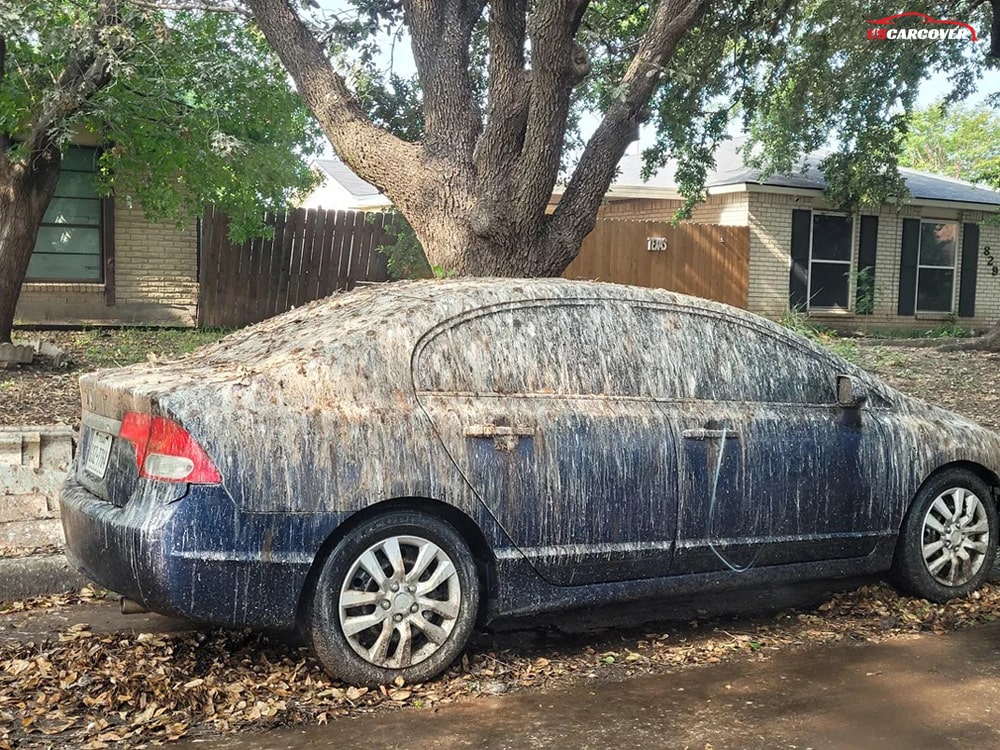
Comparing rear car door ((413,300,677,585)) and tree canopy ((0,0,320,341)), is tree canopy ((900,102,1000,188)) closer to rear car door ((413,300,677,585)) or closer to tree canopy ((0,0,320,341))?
tree canopy ((0,0,320,341))

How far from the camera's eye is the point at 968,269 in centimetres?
2341

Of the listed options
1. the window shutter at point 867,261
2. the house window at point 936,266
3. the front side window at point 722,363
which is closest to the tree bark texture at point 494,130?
the front side window at point 722,363

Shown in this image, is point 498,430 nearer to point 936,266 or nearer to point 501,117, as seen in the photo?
point 501,117

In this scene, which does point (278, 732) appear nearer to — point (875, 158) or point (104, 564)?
point (104, 564)

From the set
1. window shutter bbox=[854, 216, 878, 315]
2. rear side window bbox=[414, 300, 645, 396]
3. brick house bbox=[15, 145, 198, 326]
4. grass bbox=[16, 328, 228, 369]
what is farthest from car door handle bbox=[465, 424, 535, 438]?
window shutter bbox=[854, 216, 878, 315]

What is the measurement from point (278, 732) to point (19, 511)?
9.28ft

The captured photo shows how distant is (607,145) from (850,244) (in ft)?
51.0

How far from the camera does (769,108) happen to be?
14.8 meters

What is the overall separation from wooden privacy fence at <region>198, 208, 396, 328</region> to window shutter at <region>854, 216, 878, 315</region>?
944 cm

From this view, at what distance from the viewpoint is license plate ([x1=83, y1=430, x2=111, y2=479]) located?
455 centimetres

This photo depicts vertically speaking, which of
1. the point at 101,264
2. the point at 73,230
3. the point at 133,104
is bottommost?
the point at 101,264

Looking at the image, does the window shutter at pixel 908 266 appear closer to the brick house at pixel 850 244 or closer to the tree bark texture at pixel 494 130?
the brick house at pixel 850 244

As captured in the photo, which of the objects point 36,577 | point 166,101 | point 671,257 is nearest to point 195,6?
point 166,101

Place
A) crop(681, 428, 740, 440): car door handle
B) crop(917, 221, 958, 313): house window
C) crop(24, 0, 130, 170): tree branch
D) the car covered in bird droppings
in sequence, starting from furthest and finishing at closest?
crop(917, 221, 958, 313): house window
crop(24, 0, 130, 170): tree branch
crop(681, 428, 740, 440): car door handle
the car covered in bird droppings
